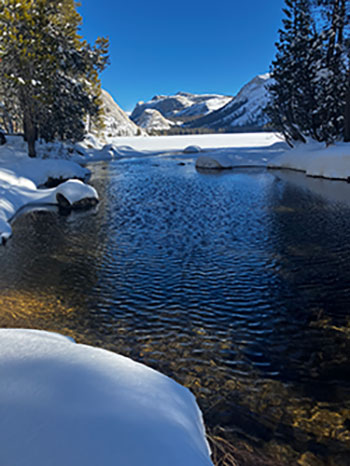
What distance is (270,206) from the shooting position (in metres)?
15.0

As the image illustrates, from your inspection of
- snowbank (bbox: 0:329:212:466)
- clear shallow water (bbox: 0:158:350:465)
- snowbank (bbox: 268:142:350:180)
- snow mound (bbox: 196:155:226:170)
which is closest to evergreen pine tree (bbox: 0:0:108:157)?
snow mound (bbox: 196:155:226:170)

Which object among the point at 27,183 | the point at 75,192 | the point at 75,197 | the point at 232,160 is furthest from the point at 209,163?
the point at 75,197

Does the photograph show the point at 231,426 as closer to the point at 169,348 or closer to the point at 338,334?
the point at 169,348

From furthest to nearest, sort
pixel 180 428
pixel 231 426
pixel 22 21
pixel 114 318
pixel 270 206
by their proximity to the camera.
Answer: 1. pixel 22 21
2. pixel 270 206
3. pixel 114 318
4. pixel 231 426
5. pixel 180 428

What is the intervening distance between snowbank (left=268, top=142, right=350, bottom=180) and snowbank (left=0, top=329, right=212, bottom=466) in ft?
69.4

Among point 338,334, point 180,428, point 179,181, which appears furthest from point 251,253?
→ point 179,181

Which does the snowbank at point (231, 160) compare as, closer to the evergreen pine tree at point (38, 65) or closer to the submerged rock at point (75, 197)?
the evergreen pine tree at point (38, 65)

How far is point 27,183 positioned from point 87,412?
61.6 ft

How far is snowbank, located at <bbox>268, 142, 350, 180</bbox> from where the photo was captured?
2075 centimetres

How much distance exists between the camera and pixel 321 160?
22844mm

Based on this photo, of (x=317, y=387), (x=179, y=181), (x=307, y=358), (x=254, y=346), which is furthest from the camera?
(x=179, y=181)

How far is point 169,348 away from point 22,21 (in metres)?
25.5

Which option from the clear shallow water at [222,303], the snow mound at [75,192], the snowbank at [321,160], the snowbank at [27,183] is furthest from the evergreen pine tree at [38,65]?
the snowbank at [321,160]

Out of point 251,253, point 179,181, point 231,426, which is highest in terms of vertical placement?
point 179,181
